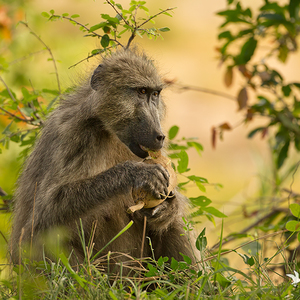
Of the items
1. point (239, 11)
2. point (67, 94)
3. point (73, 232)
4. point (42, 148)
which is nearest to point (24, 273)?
point (73, 232)

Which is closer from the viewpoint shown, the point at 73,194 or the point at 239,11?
the point at 73,194

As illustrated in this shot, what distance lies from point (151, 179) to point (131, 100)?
0.68 m

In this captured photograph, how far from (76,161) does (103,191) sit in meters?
0.31

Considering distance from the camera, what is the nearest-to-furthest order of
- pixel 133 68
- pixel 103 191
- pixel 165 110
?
pixel 103 191 < pixel 133 68 < pixel 165 110

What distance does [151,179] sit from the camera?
116 inches

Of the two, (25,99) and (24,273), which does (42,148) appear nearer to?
(25,99)

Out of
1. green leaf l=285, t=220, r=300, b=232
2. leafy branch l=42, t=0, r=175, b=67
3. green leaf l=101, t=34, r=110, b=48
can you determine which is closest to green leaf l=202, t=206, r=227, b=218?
green leaf l=285, t=220, r=300, b=232

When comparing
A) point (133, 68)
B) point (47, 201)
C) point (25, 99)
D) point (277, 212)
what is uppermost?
point (133, 68)

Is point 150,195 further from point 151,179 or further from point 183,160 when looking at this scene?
point 183,160

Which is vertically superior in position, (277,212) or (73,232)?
(73,232)

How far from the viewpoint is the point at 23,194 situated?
11.6 ft

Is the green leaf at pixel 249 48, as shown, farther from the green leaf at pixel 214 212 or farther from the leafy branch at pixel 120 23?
the green leaf at pixel 214 212

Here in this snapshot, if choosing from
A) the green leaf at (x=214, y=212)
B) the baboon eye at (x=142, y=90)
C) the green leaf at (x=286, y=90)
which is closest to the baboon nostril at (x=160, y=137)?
the baboon eye at (x=142, y=90)

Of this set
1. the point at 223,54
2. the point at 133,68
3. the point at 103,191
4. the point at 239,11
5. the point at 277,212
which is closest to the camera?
the point at 103,191
